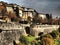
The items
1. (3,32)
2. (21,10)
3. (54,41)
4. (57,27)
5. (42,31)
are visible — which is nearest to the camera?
(3,32)

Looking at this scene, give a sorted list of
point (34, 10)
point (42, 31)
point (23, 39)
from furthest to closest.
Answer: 1. point (34, 10)
2. point (42, 31)
3. point (23, 39)

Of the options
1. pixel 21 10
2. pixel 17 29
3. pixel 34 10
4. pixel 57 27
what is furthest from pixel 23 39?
pixel 34 10

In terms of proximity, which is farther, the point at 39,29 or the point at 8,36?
the point at 39,29

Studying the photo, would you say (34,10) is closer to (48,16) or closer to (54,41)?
(48,16)

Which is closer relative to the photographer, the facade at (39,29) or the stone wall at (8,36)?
the stone wall at (8,36)

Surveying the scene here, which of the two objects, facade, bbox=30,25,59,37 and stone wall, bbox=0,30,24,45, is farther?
facade, bbox=30,25,59,37

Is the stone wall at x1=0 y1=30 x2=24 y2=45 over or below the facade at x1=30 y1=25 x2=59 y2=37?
over

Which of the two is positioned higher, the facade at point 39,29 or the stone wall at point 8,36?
the stone wall at point 8,36

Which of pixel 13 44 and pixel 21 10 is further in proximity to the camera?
pixel 21 10


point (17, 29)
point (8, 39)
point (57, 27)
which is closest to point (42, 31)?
point (57, 27)

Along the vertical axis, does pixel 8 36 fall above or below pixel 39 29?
above

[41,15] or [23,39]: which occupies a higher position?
[23,39]

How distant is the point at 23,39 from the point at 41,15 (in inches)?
1449

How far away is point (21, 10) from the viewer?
5994 cm
